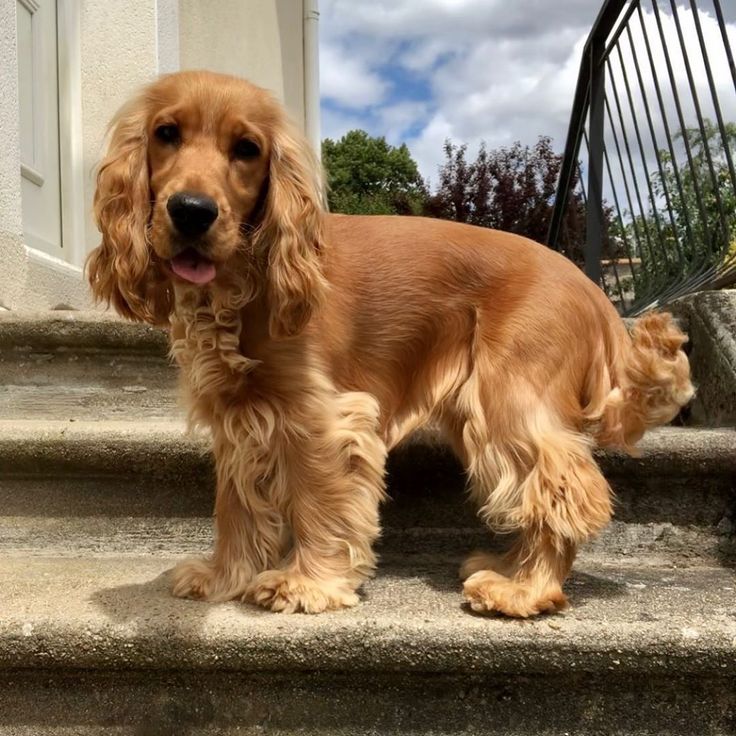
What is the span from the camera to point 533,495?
1.50 metres

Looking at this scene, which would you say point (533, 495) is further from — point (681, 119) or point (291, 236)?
point (681, 119)

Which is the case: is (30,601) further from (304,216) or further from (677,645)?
(677,645)

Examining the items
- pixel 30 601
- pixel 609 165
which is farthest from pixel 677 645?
pixel 609 165

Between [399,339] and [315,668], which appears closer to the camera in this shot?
[315,668]

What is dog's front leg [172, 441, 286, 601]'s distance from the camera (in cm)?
154

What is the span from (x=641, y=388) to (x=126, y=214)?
1.04 metres

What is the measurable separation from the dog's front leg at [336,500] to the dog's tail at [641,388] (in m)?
0.45

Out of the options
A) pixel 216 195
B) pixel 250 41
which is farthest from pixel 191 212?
pixel 250 41

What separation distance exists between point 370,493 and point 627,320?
1.10 metres

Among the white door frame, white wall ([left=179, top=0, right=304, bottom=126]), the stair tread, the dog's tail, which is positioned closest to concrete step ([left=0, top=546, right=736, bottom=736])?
the stair tread

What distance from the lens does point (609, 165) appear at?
11.4 feet

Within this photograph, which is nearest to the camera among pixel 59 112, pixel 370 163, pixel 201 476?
pixel 201 476

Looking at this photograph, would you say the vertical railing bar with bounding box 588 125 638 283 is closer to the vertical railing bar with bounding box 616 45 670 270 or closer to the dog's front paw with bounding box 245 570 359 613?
the vertical railing bar with bounding box 616 45 670 270

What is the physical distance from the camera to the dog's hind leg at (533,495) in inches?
57.1
